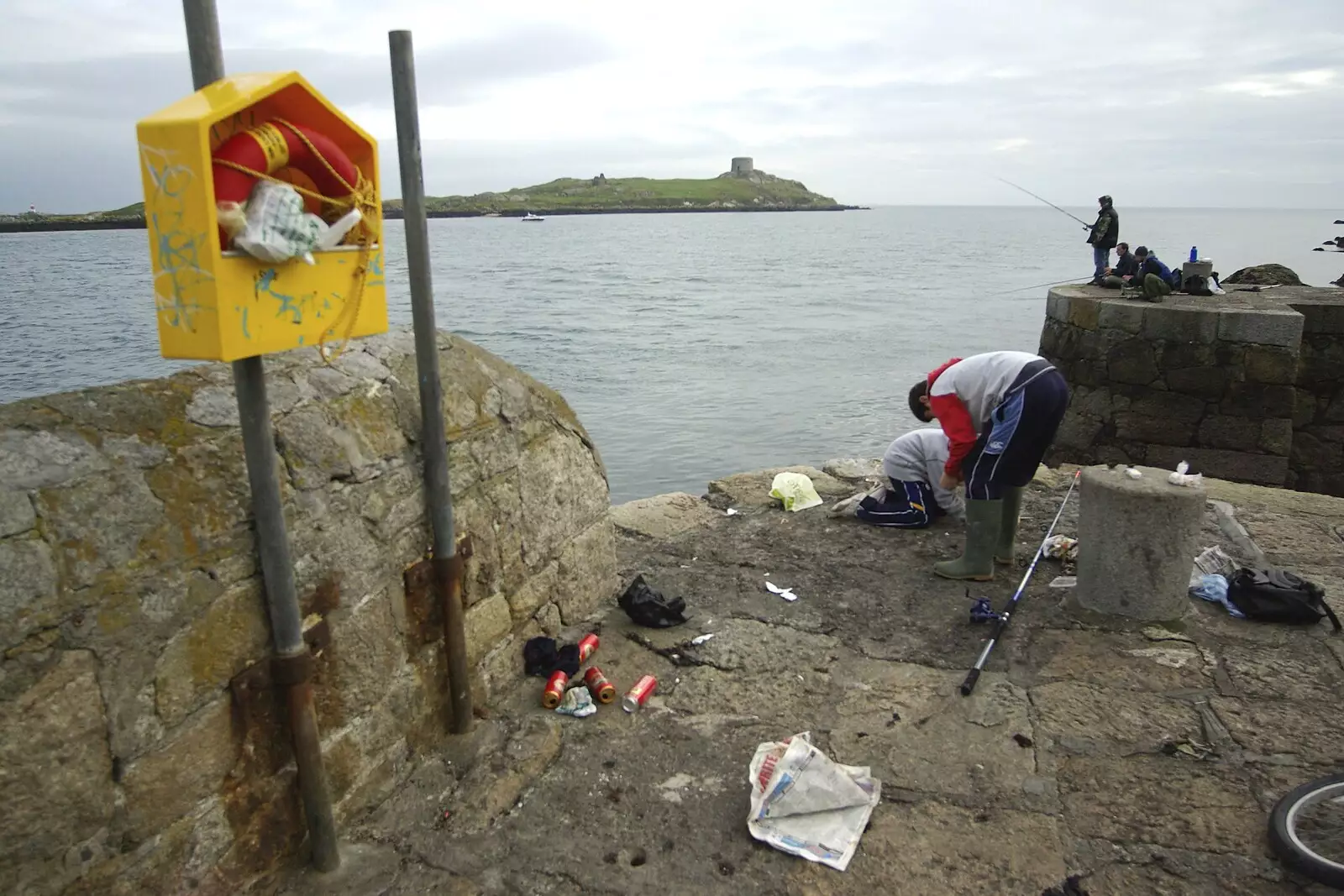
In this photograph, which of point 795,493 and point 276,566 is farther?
point 795,493

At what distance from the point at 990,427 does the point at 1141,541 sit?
0.98 m

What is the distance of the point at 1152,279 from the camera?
12820mm

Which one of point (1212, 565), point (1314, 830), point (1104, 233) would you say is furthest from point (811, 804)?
point (1104, 233)

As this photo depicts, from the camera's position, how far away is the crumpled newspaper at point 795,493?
23.8 feet

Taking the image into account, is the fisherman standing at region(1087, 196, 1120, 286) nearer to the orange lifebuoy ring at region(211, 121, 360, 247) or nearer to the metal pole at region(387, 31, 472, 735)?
the metal pole at region(387, 31, 472, 735)

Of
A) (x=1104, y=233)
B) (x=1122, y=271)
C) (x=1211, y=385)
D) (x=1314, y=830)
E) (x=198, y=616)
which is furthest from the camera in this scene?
(x=1104, y=233)

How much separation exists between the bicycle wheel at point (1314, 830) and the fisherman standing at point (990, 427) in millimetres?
2285

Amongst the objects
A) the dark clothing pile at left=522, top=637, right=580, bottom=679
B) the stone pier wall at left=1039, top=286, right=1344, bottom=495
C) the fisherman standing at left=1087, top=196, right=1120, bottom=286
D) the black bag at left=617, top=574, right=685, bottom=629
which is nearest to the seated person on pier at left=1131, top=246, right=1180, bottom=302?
the stone pier wall at left=1039, top=286, right=1344, bottom=495

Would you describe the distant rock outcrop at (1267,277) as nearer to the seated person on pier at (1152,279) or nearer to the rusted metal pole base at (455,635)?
the seated person on pier at (1152,279)

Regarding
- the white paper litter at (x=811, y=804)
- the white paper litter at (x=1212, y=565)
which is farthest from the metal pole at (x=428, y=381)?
the white paper litter at (x=1212, y=565)

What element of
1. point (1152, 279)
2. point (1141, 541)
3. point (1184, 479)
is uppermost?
point (1152, 279)

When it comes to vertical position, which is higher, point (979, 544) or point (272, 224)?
point (272, 224)

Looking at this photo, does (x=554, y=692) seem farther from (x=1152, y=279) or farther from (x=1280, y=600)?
(x=1152, y=279)

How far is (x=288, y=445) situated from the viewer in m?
2.92
